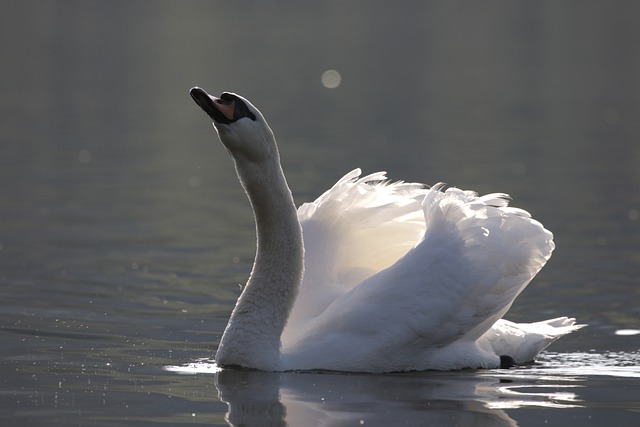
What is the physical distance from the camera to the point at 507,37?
93.6 meters

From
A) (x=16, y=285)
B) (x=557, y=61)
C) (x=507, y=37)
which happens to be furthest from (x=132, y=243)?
(x=507, y=37)

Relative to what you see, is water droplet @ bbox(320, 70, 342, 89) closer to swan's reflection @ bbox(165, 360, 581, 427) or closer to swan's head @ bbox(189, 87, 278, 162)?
swan's reflection @ bbox(165, 360, 581, 427)

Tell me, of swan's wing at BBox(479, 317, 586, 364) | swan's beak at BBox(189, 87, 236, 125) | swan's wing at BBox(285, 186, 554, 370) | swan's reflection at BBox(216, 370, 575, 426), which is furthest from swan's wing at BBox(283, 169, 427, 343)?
swan's beak at BBox(189, 87, 236, 125)

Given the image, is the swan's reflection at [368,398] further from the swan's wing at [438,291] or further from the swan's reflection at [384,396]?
the swan's wing at [438,291]

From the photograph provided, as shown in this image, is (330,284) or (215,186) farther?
(215,186)

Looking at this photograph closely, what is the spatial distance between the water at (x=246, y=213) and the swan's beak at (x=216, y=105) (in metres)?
1.76

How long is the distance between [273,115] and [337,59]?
32688mm

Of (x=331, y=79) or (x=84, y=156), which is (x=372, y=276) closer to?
(x=84, y=156)

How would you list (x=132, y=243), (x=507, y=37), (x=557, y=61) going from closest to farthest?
1. (x=132, y=243)
2. (x=557, y=61)
3. (x=507, y=37)

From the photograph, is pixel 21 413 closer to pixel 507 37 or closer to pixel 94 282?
pixel 94 282

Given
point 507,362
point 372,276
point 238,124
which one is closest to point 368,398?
point 372,276

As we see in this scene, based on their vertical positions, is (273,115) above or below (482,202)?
above

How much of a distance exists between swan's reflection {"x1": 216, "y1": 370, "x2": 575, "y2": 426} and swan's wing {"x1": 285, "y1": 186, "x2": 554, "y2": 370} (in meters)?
0.21

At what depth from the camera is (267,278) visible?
10.1 m
